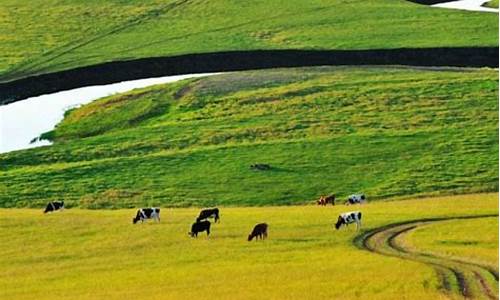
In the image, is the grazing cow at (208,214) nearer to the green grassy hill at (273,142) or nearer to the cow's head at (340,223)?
the cow's head at (340,223)

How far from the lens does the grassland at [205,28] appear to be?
9738 cm

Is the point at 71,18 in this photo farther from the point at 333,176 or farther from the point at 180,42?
the point at 333,176

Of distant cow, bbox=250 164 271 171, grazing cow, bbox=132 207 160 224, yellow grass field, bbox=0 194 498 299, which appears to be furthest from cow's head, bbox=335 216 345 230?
distant cow, bbox=250 164 271 171

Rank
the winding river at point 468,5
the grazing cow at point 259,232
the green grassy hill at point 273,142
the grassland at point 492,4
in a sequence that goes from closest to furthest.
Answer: the grazing cow at point 259,232 → the green grassy hill at point 273,142 → the winding river at point 468,5 → the grassland at point 492,4

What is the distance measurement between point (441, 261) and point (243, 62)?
193 ft

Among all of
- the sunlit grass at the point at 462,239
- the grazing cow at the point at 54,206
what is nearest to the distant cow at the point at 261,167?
the grazing cow at the point at 54,206

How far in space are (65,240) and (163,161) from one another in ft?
64.0

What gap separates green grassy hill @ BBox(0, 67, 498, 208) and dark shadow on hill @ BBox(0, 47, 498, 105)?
6.00m

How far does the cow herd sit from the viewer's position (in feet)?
141

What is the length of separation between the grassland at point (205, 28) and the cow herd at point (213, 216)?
42.9 m

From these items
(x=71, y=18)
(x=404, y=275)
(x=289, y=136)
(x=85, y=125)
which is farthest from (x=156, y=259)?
(x=71, y=18)

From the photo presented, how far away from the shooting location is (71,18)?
114 metres

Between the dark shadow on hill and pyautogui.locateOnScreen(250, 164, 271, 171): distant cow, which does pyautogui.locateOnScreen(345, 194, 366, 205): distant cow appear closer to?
pyautogui.locateOnScreen(250, 164, 271, 171): distant cow

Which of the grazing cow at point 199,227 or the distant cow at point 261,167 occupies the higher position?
the distant cow at point 261,167
